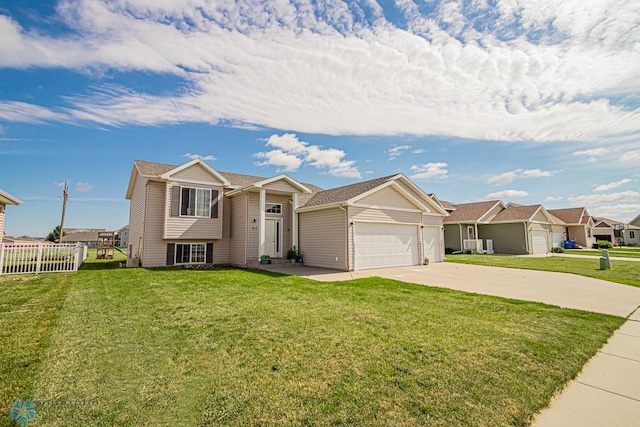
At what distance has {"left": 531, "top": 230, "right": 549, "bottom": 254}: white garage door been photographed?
1082 inches

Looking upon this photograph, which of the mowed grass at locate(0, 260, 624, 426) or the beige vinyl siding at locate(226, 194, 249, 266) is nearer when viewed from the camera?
the mowed grass at locate(0, 260, 624, 426)

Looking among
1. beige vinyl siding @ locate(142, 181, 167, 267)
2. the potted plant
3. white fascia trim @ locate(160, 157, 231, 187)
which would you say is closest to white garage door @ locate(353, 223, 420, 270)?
the potted plant

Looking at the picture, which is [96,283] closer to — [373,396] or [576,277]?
[373,396]

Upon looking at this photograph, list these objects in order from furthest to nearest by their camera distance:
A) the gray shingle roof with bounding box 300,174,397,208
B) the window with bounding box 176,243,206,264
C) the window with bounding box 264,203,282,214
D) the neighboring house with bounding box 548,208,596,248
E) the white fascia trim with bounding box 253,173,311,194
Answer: the neighboring house with bounding box 548,208,596,248 < the window with bounding box 264,203,282,214 < the window with bounding box 176,243,206,264 < the white fascia trim with bounding box 253,173,311,194 < the gray shingle roof with bounding box 300,174,397,208

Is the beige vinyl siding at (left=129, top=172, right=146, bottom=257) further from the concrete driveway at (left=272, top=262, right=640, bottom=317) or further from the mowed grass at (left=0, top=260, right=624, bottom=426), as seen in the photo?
the concrete driveway at (left=272, top=262, right=640, bottom=317)

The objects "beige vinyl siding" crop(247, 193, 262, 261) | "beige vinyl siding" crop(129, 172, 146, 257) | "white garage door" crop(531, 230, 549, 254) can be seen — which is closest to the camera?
"beige vinyl siding" crop(247, 193, 262, 261)

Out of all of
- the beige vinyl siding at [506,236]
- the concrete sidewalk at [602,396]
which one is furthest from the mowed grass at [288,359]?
the beige vinyl siding at [506,236]

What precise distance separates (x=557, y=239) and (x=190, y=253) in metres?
37.4

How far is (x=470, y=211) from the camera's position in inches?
1147

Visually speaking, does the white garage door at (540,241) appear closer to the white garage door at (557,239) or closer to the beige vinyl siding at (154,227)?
the white garage door at (557,239)

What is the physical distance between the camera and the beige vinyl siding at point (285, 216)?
1650 cm

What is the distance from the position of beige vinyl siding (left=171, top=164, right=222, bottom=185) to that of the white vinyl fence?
17.1 ft

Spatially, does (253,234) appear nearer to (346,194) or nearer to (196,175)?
(196,175)

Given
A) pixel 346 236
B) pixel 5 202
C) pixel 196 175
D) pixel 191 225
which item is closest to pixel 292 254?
pixel 346 236
